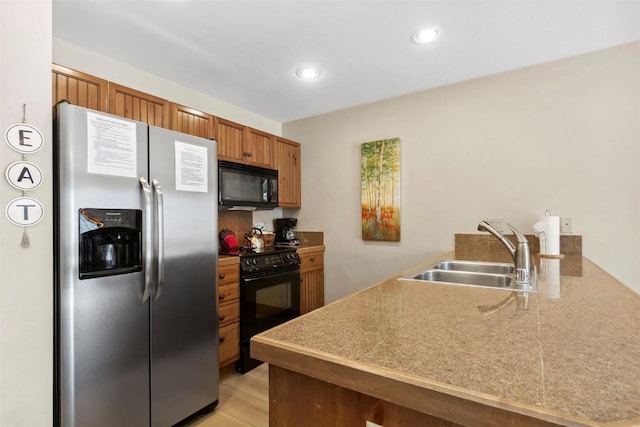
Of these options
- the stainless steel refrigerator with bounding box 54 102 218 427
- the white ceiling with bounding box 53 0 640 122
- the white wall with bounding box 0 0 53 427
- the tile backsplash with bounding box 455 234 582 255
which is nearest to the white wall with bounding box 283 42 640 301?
the tile backsplash with bounding box 455 234 582 255

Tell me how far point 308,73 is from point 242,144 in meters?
0.89

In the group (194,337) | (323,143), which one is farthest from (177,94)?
(194,337)

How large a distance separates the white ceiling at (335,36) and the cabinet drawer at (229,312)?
5.94 ft

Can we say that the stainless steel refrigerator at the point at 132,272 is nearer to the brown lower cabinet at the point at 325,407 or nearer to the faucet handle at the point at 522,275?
the brown lower cabinet at the point at 325,407

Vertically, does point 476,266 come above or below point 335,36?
below

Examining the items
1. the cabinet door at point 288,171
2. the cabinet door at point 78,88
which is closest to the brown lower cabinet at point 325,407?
the cabinet door at point 78,88

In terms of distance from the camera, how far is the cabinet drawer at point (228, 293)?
7.43 ft

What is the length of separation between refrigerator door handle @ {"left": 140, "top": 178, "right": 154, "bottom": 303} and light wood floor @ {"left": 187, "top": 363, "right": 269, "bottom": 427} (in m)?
0.91

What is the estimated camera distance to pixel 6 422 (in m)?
1.22

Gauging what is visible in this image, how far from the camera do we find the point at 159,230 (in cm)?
164

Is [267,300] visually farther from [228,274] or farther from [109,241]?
[109,241]

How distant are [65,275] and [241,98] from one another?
2159mm

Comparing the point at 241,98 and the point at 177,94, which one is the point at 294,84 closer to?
the point at 241,98

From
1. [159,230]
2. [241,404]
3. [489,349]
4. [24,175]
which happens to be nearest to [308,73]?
[159,230]
